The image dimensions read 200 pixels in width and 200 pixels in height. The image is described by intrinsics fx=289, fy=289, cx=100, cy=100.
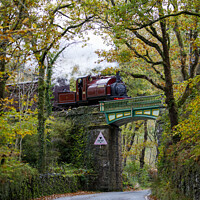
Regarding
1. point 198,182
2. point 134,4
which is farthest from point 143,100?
point 198,182

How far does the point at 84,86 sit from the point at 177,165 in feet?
46.0

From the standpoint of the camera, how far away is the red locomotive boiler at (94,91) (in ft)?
68.1

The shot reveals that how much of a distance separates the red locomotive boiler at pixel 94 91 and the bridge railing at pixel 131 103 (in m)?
1.72

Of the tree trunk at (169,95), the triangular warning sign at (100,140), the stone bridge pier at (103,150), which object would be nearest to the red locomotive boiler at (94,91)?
the stone bridge pier at (103,150)

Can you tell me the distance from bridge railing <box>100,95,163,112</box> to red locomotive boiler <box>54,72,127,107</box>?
67.7 inches

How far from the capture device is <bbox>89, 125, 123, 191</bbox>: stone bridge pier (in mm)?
18531

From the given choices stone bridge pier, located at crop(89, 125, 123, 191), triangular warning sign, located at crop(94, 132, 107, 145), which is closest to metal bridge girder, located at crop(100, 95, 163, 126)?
stone bridge pier, located at crop(89, 125, 123, 191)

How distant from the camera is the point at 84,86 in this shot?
878 inches

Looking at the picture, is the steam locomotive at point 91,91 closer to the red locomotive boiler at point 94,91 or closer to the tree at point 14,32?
the red locomotive boiler at point 94,91

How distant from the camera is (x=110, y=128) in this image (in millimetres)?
19406

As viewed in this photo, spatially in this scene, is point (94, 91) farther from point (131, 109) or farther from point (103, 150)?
point (103, 150)

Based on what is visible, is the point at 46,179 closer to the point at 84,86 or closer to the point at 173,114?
the point at 173,114

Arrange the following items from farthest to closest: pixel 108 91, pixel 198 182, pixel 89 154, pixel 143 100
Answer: pixel 108 91, pixel 89 154, pixel 143 100, pixel 198 182

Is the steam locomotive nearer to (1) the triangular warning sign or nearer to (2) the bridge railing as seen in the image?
(2) the bridge railing
